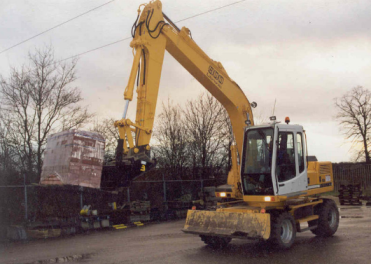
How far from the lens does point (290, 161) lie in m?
9.47

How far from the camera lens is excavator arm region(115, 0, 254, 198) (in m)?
9.62

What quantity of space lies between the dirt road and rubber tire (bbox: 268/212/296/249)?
190mm

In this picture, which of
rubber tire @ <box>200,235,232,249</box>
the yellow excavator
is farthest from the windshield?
rubber tire @ <box>200,235,232,249</box>

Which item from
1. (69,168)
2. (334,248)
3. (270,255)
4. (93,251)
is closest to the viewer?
(270,255)

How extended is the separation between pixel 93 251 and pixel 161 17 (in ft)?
20.7

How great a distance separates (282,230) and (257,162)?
5.35ft

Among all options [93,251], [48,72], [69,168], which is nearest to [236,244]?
[93,251]

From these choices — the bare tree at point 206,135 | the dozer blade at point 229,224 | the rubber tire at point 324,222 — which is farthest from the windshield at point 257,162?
the bare tree at point 206,135

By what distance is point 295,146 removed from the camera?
9641 mm

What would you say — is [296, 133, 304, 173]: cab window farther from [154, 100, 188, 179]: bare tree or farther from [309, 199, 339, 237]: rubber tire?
[154, 100, 188, 179]: bare tree

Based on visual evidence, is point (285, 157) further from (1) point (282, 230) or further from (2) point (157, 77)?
(2) point (157, 77)

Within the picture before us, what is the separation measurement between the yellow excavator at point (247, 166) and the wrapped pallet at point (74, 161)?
242cm

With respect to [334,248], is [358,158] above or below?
above

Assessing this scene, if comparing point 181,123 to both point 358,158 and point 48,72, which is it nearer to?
point 48,72
